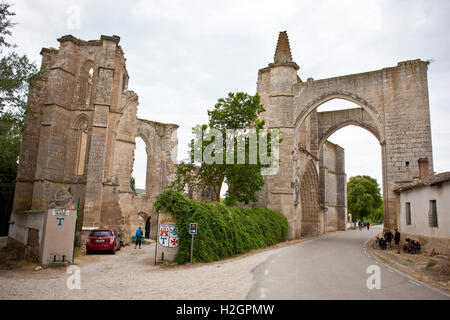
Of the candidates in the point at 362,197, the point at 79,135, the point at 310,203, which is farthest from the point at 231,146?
the point at 362,197

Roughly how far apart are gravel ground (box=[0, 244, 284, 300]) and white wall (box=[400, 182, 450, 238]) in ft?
24.3

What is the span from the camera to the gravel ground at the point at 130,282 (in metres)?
6.08

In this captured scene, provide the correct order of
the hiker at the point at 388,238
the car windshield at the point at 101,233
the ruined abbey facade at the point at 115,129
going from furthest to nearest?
the ruined abbey facade at the point at 115,129 < the hiker at the point at 388,238 < the car windshield at the point at 101,233

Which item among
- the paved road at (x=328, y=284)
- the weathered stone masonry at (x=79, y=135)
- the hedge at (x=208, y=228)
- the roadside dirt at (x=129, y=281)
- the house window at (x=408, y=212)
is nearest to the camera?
the paved road at (x=328, y=284)

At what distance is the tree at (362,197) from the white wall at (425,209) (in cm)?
3383

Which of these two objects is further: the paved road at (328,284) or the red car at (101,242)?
the red car at (101,242)

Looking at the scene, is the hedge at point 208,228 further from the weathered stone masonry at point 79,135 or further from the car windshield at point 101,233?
the weathered stone masonry at point 79,135

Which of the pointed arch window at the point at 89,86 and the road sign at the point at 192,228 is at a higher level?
the pointed arch window at the point at 89,86

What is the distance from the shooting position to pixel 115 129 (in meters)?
18.4

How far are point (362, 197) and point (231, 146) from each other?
37743mm

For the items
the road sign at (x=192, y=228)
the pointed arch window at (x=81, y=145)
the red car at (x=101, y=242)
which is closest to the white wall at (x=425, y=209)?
the road sign at (x=192, y=228)

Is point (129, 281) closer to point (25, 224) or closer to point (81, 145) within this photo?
point (25, 224)

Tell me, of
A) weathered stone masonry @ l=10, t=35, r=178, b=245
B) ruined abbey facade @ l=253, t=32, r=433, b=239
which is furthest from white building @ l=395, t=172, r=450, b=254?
weathered stone masonry @ l=10, t=35, r=178, b=245

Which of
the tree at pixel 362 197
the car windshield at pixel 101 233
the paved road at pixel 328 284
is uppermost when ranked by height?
the tree at pixel 362 197
